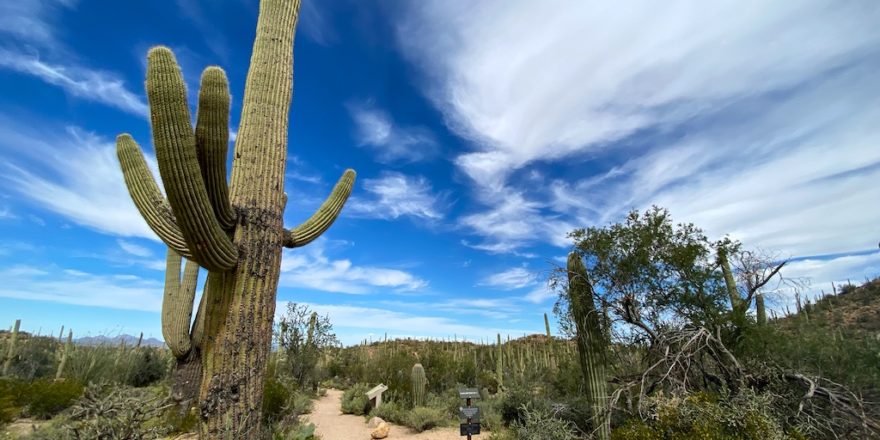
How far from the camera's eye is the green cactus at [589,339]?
676 cm

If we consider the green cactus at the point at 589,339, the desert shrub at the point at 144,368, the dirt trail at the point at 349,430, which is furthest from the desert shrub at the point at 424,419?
the desert shrub at the point at 144,368

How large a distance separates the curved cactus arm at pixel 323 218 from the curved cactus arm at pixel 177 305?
19.6ft

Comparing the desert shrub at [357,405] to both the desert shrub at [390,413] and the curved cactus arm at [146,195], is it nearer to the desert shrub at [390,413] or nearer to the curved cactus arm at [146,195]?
the desert shrub at [390,413]

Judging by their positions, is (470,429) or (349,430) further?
(349,430)

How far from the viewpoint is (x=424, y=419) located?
947cm

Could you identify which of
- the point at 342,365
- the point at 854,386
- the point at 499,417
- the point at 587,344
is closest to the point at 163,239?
the point at 587,344

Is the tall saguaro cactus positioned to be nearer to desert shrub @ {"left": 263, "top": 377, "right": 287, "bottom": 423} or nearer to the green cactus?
the green cactus

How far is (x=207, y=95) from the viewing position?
2.96m

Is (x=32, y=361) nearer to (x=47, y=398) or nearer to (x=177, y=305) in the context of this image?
(x=47, y=398)

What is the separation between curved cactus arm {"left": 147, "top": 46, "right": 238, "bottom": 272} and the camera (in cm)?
269

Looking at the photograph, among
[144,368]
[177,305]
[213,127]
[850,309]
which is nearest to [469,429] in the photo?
[213,127]

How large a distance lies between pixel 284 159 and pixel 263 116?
16.7 inches

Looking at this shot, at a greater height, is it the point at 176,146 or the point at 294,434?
the point at 176,146

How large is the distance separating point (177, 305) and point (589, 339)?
27.5ft
